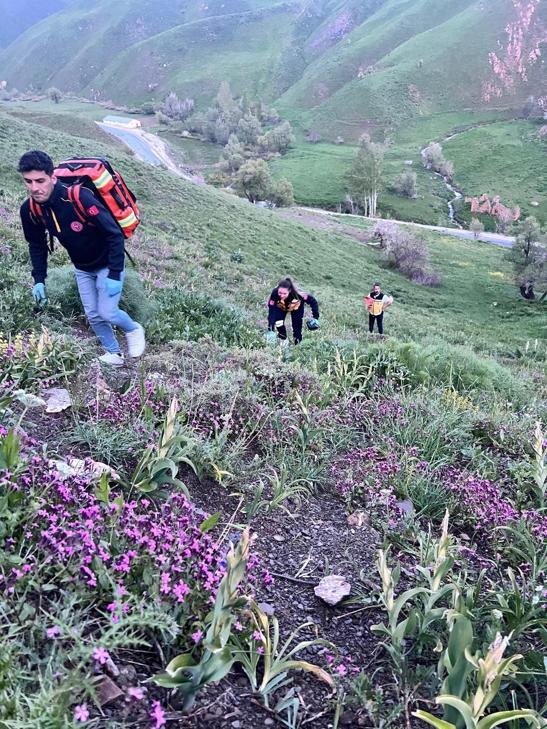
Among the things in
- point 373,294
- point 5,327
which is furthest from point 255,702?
point 373,294

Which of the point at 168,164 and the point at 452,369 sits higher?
the point at 168,164

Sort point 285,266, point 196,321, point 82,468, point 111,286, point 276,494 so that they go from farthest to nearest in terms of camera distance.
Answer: point 285,266 < point 196,321 < point 111,286 < point 276,494 < point 82,468

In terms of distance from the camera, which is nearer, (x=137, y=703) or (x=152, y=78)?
(x=137, y=703)

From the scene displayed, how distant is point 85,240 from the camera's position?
4.93 meters

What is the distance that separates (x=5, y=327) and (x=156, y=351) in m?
1.71

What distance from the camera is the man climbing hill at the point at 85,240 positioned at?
14.8ft

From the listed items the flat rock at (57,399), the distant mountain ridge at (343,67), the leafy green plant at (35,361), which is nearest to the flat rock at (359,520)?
the flat rock at (57,399)

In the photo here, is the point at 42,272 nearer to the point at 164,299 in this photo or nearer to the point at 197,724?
Result: the point at 164,299

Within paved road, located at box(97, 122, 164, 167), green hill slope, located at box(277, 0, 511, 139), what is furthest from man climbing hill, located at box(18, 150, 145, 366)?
green hill slope, located at box(277, 0, 511, 139)

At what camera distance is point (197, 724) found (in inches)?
75.9

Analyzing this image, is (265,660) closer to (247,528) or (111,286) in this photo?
(247,528)

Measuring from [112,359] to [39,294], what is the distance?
4.63ft

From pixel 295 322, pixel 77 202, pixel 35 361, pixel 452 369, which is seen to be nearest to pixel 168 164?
pixel 295 322

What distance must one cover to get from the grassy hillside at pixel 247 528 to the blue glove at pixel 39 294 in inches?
5.6
